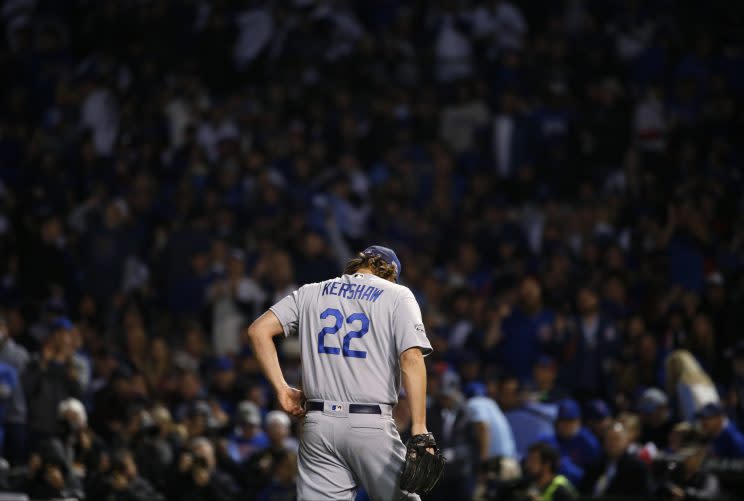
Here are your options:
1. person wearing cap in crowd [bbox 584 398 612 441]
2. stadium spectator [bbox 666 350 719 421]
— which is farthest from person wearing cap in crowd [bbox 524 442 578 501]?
stadium spectator [bbox 666 350 719 421]

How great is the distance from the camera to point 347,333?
6207 millimetres

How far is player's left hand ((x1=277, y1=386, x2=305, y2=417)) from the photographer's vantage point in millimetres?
6230

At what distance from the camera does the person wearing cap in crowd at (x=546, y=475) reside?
9.34 meters

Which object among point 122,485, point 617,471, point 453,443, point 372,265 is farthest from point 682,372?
point 372,265

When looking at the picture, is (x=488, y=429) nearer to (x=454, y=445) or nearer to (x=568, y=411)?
(x=454, y=445)

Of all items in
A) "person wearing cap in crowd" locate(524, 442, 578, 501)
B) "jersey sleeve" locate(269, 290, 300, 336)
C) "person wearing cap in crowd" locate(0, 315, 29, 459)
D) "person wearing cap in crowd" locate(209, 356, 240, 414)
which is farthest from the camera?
"person wearing cap in crowd" locate(209, 356, 240, 414)

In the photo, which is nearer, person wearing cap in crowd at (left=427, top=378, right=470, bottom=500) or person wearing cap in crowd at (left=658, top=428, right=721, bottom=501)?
person wearing cap in crowd at (left=658, top=428, right=721, bottom=501)

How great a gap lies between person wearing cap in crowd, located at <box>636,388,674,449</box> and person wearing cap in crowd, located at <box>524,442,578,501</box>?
5.03ft

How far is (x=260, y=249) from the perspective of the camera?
14.9m

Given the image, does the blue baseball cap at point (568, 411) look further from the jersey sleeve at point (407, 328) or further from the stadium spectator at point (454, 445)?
the jersey sleeve at point (407, 328)

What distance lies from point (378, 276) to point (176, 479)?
4485 mm

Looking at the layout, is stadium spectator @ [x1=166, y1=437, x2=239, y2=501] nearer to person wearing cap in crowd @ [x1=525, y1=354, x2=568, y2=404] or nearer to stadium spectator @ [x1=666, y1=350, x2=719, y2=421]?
person wearing cap in crowd @ [x1=525, y1=354, x2=568, y2=404]

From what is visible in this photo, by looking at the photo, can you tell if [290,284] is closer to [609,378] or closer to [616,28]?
[609,378]

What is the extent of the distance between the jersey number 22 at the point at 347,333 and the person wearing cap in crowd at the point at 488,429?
14.1 ft
